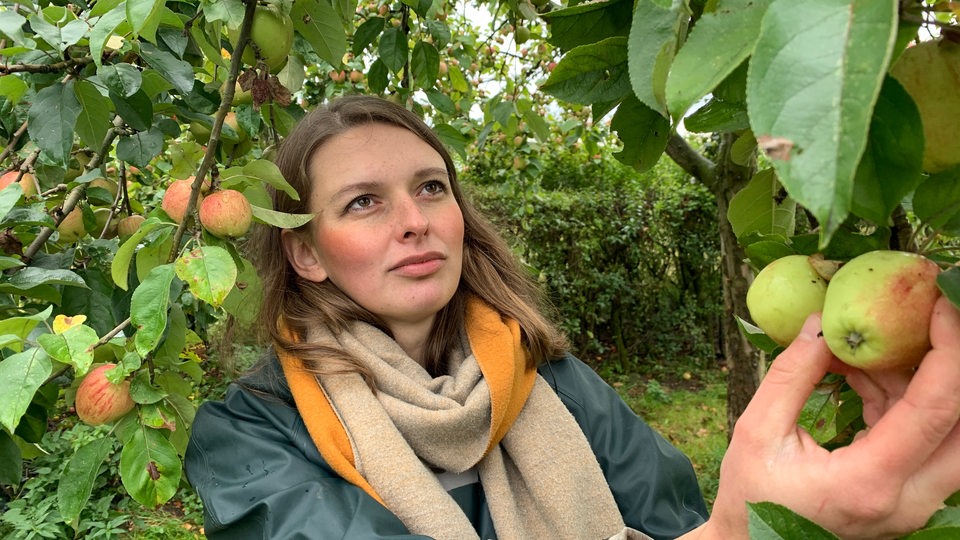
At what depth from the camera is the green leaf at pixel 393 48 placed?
1.98m

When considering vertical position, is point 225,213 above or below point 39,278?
above

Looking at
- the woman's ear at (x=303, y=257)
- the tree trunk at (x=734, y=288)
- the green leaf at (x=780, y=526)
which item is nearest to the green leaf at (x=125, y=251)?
the woman's ear at (x=303, y=257)

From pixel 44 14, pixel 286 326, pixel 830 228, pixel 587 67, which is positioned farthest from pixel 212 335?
pixel 830 228

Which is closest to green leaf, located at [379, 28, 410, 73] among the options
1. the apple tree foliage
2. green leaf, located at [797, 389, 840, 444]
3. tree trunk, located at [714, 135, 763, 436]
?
the apple tree foliage

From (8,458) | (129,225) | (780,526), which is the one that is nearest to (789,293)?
(780,526)

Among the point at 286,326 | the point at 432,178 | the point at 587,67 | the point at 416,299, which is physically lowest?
the point at 286,326

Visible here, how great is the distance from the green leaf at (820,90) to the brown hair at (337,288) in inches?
45.8

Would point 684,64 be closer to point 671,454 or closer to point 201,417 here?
point 201,417

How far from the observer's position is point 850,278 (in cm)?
53

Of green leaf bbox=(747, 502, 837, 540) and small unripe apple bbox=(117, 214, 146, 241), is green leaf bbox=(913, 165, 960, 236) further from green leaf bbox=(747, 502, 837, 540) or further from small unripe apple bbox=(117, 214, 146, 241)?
small unripe apple bbox=(117, 214, 146, 241)

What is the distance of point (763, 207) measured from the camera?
2.93 feet

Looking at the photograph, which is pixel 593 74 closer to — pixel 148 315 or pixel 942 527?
pixel 942 527

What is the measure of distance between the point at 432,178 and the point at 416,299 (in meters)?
0.29

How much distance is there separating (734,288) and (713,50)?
2540 mm
